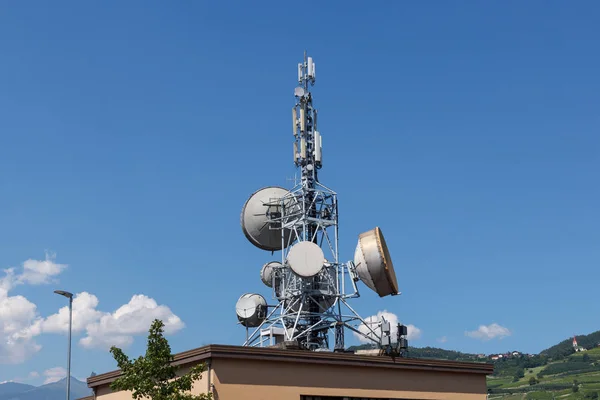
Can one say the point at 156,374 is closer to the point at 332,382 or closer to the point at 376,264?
the point at 332,382

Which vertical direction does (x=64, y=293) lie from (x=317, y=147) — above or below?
below

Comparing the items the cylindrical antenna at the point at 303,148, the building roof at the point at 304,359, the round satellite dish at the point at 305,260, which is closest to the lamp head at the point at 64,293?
the building roof at the point at 304,359

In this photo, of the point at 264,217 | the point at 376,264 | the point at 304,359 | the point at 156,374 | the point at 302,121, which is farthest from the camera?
the point at 302,121

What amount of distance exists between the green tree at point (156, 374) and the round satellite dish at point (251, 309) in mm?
17359

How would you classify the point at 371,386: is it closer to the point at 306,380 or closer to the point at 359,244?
the point at 306,380

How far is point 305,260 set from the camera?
144ft

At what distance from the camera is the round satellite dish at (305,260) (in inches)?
1722

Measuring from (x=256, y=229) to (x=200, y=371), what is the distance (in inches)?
824

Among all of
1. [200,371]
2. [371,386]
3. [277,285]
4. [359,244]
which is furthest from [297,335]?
[200,371]

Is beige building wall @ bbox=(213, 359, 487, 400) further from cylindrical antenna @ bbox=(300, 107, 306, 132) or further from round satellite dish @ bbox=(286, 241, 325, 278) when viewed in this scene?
cylindrical antenna @ bbox=(300, 107, 306, 132)

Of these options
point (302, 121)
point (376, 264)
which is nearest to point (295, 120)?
point (302, 121)

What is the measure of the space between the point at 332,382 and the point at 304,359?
6.61 feet

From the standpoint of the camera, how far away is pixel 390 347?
125ft

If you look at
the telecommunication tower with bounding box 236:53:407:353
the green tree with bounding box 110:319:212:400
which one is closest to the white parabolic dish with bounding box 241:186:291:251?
the telecommunication tower with bounding box 236:53:407:353
